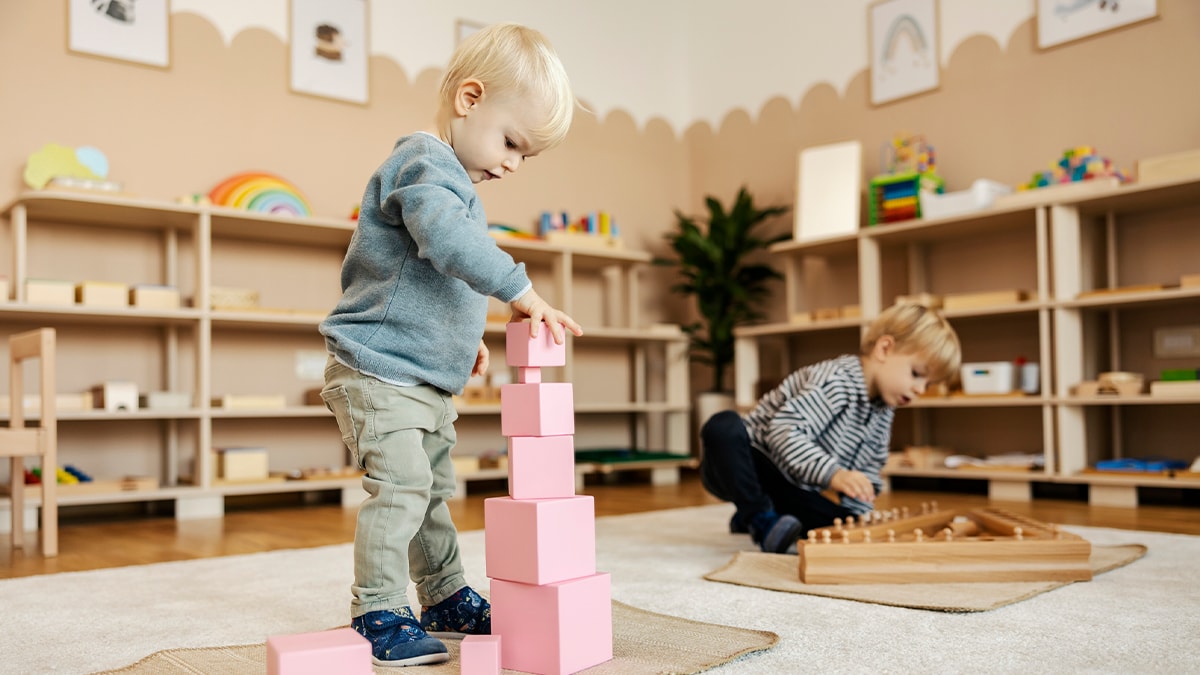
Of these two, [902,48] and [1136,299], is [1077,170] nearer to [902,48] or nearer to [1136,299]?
[1136,299]

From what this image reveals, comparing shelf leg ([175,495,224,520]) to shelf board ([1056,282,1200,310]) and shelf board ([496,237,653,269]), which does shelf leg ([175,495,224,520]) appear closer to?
shelf board ([496,237,653,269])

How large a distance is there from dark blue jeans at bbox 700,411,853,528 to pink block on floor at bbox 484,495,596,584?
984mm

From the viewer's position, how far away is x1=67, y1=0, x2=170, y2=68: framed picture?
11.3 ft

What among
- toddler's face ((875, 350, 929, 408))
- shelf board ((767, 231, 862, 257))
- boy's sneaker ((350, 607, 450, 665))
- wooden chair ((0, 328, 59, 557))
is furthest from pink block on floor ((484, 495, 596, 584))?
shelf board ((767, 231, 862, 257))

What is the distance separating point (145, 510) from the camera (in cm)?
347

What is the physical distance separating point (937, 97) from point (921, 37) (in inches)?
10.8

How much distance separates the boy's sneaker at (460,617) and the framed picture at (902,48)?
3.42 m

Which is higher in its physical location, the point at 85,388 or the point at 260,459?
the point at 85,388

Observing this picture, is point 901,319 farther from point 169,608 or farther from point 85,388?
point 85,388

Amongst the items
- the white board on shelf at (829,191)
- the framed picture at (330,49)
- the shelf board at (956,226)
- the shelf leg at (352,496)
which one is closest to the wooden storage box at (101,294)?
the shelf leg at (352,496)

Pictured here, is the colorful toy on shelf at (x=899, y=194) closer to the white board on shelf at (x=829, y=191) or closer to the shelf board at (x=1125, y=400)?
the white board on shelf at (x=829, y=191)

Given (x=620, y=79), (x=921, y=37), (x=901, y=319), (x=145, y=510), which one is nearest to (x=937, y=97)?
(x=921, y=37)

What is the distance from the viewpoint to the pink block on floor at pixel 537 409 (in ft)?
4.04

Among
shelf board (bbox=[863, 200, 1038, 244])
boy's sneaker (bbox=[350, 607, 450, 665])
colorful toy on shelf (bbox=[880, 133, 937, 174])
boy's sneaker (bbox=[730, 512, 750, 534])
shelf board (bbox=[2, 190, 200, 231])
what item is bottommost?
boy's sneaker (bbox=[730, 512, 750, 534])
